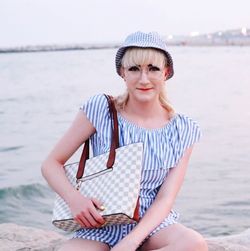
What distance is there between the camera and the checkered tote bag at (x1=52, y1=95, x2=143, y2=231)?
3328 mm

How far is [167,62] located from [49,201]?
19.4 feet

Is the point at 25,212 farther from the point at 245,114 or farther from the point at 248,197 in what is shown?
the point at 245,114

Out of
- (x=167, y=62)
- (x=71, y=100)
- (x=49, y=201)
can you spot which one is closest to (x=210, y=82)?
(x=71, y=100)

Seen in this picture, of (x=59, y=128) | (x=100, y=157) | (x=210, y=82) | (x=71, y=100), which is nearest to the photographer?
(x=100, y=157)

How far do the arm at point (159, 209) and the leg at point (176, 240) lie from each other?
65 millimetres

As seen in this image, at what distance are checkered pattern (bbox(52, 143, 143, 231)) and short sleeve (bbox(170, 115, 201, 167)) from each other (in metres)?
0.23

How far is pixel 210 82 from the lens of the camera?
111ft

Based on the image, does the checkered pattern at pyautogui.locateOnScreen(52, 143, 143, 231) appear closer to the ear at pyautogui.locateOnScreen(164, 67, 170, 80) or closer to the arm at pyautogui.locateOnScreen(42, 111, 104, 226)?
the arm at pyautogui.locateOnScreen(42, 111, 104, 226)

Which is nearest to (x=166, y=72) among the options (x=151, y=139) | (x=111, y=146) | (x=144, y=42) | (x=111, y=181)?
(x=144, y=42)

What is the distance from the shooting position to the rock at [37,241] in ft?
14.5

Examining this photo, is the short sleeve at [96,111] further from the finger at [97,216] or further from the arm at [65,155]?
the finger at [97,216]

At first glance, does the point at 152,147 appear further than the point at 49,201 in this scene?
No

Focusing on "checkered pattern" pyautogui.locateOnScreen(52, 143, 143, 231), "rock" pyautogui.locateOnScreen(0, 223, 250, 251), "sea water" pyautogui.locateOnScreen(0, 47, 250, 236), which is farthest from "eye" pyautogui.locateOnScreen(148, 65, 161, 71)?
"sea water" pyautogui.locateOnScreen(0, 47, 250, 236)

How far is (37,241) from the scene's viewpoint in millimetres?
4770
